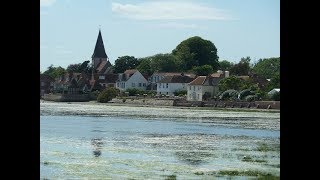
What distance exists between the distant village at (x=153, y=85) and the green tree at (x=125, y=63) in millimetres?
768

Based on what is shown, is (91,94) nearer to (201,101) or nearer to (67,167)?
(201,101)

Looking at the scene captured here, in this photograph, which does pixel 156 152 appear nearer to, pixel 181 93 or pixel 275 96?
pixel 275 96

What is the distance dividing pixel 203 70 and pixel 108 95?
9027 mm

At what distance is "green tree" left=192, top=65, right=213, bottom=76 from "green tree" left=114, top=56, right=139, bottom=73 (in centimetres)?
803

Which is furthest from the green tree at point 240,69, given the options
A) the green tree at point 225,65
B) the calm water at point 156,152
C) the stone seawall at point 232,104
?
the calm water at point 156,152

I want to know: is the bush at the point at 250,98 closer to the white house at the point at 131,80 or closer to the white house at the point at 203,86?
the white house at the point at 203,86

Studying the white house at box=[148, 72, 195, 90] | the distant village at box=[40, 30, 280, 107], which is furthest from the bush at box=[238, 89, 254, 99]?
the white house at box=[148, 72, 195, 90]

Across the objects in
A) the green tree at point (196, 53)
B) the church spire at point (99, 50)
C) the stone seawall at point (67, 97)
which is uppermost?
the church spire at point (99, 50)

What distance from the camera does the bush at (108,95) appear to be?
56.4 meters

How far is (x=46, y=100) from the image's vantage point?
6272 cm

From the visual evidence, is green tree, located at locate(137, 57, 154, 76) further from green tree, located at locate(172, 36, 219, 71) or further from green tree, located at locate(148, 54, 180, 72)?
green tree, located at locate(172, 36, 219, 71)

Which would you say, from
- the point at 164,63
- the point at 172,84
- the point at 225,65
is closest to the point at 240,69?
the point at 225,65

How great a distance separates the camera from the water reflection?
17.4 meters

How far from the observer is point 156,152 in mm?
18266
